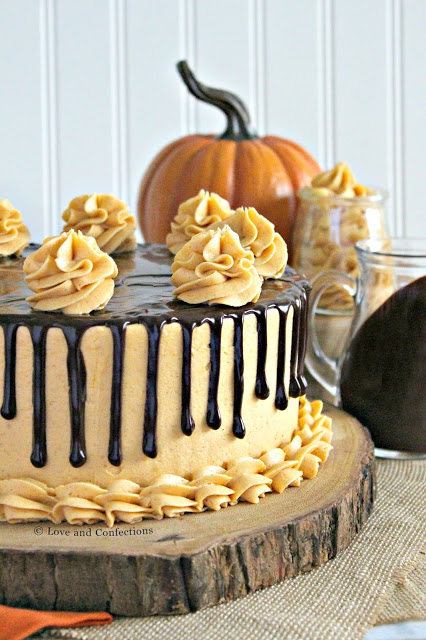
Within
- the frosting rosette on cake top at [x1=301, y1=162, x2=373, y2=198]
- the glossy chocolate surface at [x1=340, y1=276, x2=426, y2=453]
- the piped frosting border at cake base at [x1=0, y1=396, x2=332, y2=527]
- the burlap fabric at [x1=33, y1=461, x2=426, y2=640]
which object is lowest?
the burlap fabric at [x1=33, y1=461, x2=426, y2=640]

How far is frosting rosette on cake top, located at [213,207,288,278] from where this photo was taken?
5.90 ft

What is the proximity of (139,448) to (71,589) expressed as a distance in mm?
275

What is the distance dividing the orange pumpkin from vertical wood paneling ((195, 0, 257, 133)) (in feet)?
3.35

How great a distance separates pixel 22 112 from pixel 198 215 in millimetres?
2001

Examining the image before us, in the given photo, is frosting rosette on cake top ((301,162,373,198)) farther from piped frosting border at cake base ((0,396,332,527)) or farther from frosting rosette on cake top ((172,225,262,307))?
piped frosting border at cake base ((0,396,332,527))

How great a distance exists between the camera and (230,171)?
2.63 meters

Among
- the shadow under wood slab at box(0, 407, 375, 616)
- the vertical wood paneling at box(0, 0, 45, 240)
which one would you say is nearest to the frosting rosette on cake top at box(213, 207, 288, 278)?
the shadow under wood slab at box(0, 407, 375, 616)

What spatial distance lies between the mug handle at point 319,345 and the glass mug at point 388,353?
52mm

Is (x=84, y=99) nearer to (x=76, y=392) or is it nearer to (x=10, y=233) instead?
(x=10, y=233)

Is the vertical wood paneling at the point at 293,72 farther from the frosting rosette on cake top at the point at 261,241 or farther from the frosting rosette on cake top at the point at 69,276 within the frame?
the frosting rosette on cake top at the point at 69,276

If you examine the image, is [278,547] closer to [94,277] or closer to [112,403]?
[112,403]

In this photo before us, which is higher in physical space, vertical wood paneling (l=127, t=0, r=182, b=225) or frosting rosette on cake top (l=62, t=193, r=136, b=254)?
vertical wood paneling (l=127, t=0, r=182, b=225)

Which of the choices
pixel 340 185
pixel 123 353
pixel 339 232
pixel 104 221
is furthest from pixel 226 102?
pixel 123 353

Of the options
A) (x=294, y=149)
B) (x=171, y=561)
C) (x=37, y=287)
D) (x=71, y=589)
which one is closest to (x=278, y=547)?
(x=171, y=561)
